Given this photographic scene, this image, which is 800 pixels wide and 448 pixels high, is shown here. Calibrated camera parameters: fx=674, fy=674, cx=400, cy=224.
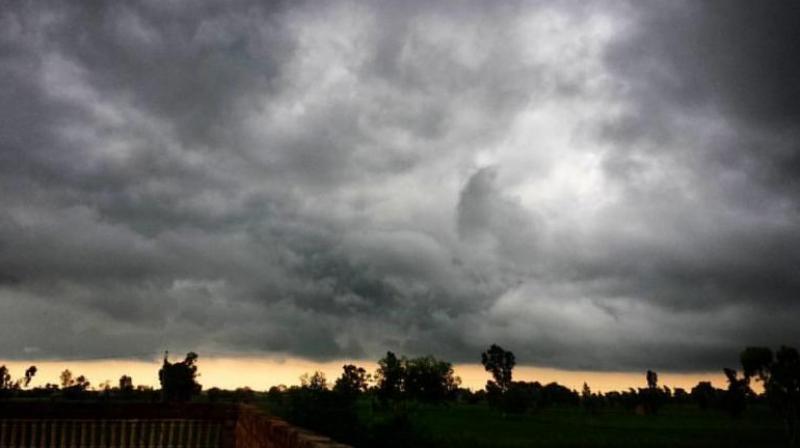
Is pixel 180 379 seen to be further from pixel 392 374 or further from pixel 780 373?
pixel 780 373

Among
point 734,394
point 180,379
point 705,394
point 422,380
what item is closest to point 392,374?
point 422,380

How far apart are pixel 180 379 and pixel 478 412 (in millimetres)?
60803

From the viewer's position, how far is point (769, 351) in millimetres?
95250

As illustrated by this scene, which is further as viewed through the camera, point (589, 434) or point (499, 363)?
point (499, 363)

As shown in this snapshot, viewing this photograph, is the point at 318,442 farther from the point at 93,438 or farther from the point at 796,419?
the point at 796,419

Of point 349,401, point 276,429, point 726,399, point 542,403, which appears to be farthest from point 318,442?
point 542,403

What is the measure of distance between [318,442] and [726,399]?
159m

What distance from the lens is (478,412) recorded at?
128375 millimetres

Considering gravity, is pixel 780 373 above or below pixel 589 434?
above

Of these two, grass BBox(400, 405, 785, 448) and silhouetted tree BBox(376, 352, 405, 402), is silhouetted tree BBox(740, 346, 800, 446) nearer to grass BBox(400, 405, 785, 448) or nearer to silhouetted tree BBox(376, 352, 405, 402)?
grass BBox(400, 405, 785, 448)

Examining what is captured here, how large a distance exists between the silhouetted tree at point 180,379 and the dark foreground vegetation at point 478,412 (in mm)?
202

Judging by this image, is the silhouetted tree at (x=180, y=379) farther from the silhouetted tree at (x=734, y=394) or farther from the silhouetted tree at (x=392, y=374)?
the silhouetted tree at (x=734, y=394)

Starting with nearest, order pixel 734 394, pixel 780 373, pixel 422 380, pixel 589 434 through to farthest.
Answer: pixel 589 434 → pixel 780 373 → pixel 422 380 → pixel 734 394

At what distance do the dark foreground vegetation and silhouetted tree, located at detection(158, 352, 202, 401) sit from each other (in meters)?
0.20
